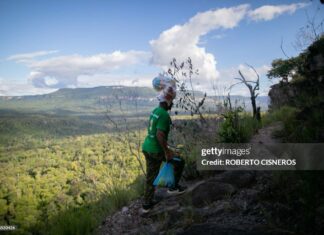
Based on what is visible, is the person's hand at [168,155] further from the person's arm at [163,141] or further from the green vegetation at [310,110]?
the green vegetation at [310,110]

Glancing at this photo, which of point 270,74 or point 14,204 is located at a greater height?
point 270,74

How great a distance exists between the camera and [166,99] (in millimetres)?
5148

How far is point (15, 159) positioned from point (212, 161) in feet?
457

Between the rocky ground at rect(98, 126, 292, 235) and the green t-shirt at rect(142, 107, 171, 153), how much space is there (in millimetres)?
1033

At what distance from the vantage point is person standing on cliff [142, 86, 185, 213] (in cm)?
493

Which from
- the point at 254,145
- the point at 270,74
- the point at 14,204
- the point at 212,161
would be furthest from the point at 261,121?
the point at 14,204

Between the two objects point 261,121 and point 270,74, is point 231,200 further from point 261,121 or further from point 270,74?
point 270,74

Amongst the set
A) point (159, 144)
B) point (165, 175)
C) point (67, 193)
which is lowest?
point (67, 193)

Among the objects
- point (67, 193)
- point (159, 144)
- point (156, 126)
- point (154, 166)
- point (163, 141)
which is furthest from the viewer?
point (67, 193)

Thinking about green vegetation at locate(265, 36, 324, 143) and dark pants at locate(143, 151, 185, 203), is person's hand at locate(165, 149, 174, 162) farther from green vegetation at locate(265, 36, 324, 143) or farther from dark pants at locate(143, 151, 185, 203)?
green vegetation at locate(265, 36, 324, 143)

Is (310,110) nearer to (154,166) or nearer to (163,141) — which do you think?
(163,141)

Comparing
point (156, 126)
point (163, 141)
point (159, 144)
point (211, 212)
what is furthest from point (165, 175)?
point (211, 212)

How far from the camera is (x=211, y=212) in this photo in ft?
14.6

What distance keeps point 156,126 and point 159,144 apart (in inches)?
13.0
